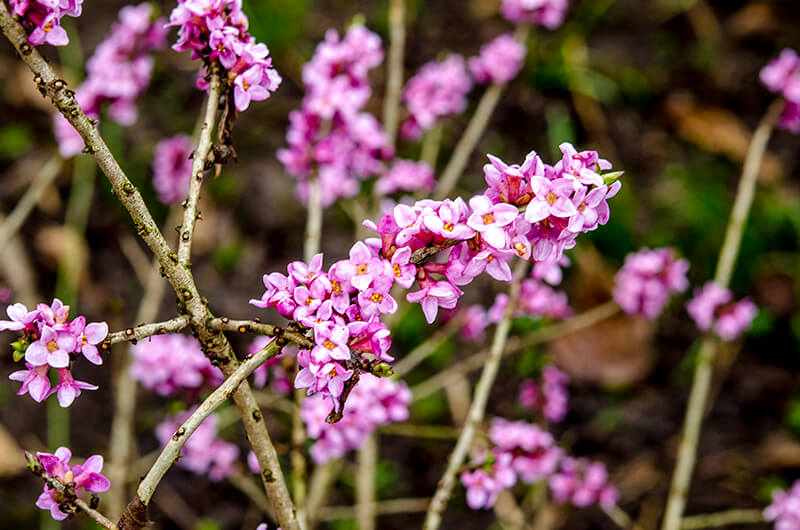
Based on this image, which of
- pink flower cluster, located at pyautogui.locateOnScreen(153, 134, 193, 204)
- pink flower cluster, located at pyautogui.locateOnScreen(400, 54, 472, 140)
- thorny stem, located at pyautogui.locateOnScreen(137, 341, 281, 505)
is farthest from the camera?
pink flower cluster, located at pyautogui.locateOnScreen(153, 134, 193, 204)

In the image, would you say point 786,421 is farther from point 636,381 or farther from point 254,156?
point 254,156

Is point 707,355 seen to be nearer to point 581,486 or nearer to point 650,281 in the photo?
point 650,281

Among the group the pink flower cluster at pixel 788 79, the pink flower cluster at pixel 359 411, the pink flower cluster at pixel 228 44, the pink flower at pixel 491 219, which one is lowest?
the pink flower at pixel 491 219

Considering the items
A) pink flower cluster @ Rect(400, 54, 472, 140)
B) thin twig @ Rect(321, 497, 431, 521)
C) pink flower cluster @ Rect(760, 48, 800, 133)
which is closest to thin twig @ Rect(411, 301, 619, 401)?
thin twig @ Rect(321, 497, 431, 521)

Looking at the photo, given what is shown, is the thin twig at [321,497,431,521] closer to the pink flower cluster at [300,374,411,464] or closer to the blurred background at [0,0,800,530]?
the blurred background at [0,0,800,530]

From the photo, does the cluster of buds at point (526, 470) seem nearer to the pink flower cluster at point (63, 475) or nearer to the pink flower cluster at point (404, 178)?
the pink flower cluster at point (63, 475)

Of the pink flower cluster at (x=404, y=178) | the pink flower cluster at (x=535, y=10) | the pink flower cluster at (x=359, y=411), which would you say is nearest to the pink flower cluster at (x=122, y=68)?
the pink flower cluster at (x=404, y=178)
